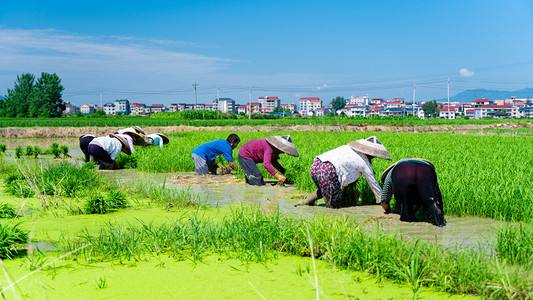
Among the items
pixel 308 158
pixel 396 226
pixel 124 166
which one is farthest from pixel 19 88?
pixel 396 226

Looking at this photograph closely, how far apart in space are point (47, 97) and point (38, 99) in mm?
1119

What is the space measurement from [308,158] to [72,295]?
6.11m

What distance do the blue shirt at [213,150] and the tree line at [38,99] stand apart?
158 ft

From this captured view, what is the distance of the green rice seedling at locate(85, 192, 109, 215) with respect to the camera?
5.02 m

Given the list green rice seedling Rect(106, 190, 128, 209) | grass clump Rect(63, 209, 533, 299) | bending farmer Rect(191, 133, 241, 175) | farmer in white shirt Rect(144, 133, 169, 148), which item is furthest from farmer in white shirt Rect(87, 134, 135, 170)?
grass clump Rect(63, 209, 533, 299)

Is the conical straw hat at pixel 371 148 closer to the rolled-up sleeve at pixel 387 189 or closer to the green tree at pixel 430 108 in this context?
the rolled-up sleeve at pixel 387 189

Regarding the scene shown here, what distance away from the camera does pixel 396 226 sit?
4.52 meters

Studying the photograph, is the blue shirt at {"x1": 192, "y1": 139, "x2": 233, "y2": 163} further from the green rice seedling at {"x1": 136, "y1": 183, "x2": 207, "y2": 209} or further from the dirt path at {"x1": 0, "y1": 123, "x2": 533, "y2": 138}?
the dirt path at {"x1": 0, "y1": 123, "x2": 533, "y2": 138}

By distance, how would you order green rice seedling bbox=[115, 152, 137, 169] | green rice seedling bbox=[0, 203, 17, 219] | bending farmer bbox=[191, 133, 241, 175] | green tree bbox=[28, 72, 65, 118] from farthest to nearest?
1. green tree bbox=[28, 72, 65, 118]
2. green rice seedling bbox=[115, 152, 137, 169]
3. bending farmer bbox=[191, 133, 241, 175]
4. green rice seedling bbox=[0, 203, 17, 219]

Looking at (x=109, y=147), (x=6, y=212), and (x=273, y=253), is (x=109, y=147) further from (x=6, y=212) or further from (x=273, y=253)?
(x=273, y=253)

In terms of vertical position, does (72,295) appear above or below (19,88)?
below

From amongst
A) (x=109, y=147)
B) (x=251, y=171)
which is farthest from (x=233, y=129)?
(x=251, y=171)

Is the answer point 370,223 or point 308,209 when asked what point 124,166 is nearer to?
point 308,209

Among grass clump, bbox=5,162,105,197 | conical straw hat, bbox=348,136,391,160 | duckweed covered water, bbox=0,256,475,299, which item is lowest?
duckweed covered water, bbox=0,256,475,299
